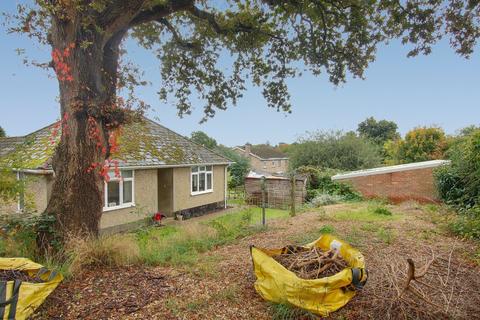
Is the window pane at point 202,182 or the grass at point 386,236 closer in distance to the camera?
the grass at point 386,236

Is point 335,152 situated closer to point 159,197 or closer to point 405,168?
point 405,168

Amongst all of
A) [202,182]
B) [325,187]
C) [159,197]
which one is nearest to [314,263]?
[159,197]

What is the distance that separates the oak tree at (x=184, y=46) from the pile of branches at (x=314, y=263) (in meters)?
3.60

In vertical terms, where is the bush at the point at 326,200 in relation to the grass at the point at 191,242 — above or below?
below

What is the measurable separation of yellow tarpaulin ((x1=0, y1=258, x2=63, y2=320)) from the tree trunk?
4.81 feet

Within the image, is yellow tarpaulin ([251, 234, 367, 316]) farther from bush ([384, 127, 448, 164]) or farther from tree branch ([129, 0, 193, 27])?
bush ([384, 127, 448, 164])

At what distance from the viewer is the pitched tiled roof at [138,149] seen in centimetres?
1018

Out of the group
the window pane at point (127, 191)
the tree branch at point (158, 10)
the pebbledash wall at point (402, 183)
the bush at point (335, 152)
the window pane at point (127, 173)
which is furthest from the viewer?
the bush at point (335, 152)

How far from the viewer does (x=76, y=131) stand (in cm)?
496

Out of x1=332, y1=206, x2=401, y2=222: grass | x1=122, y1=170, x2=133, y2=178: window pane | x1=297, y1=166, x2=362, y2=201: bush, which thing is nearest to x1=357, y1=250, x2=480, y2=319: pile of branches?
x1=332, y1=206, x2=401, y2=222: grass

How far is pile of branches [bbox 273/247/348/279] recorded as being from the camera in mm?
3449

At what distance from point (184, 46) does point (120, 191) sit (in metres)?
6.82

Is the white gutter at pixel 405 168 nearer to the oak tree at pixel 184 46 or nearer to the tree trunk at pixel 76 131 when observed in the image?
the oak tree at pixel 184 46

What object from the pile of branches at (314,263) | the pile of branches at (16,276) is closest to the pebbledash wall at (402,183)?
the pile of branches at (314,263)
